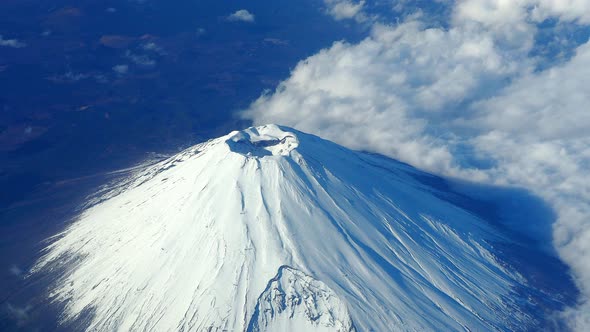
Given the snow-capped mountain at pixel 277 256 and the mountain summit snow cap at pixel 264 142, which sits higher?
the mountain summit snow cap at pixel 264 142

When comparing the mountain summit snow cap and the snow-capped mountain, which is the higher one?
the mountain summit snow cap

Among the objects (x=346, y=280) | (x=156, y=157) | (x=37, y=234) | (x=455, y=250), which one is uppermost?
(x=455, y=250)

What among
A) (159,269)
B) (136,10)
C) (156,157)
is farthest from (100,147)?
(136,10)

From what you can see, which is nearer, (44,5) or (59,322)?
(59,322)

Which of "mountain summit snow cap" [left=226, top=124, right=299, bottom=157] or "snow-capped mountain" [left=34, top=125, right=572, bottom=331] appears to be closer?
"snow-capped mountain" [left=34, top=125, right=572, bottom=331]

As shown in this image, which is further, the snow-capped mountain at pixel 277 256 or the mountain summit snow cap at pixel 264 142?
the mountain summit snow cap at pixel 264 142

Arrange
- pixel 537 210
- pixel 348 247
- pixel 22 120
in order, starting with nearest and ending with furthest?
1. pixel 348 247
2. pixel 537 210
3. pixel 22 120

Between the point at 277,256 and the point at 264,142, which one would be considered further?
the point at 264,142

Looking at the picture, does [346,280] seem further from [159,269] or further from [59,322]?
[59,322]
